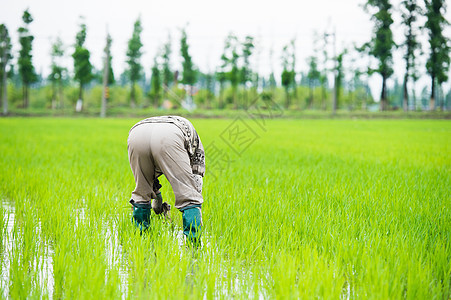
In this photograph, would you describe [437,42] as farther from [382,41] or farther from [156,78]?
[156,78]

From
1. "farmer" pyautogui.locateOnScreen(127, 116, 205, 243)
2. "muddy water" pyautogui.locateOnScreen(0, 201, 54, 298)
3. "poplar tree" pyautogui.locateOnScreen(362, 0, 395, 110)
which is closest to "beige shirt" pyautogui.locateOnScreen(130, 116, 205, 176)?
"farmer" pyautogui.locateOnScreen(127, 116, 205, 243)

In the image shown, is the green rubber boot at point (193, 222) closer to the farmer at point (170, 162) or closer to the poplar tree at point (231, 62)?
the farmer at point (170, 162)

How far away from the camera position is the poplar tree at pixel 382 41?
1094 inches

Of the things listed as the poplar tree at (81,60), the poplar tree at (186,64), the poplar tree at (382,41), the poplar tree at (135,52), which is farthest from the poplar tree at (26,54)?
the poplar tree at (382,41)

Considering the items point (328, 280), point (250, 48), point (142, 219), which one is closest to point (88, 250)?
point (142, 219)

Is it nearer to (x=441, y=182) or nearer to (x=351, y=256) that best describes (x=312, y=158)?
(x=441, y=182)

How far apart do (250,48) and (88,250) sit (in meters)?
33.1

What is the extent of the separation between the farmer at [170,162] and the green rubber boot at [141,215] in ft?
0.11

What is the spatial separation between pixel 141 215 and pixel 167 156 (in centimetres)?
50

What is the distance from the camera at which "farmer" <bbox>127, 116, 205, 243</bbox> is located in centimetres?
208

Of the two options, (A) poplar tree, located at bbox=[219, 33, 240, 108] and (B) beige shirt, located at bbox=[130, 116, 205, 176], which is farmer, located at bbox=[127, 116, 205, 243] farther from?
(A) poplar tree, located at bbox=[219, 33, 240, 108]

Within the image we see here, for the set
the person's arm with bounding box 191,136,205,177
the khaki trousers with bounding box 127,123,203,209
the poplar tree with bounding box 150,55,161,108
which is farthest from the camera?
the poplar tree with bounding box 150,55,161,108

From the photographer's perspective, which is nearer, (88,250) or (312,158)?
(88,250)

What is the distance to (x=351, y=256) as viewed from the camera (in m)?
1.95
